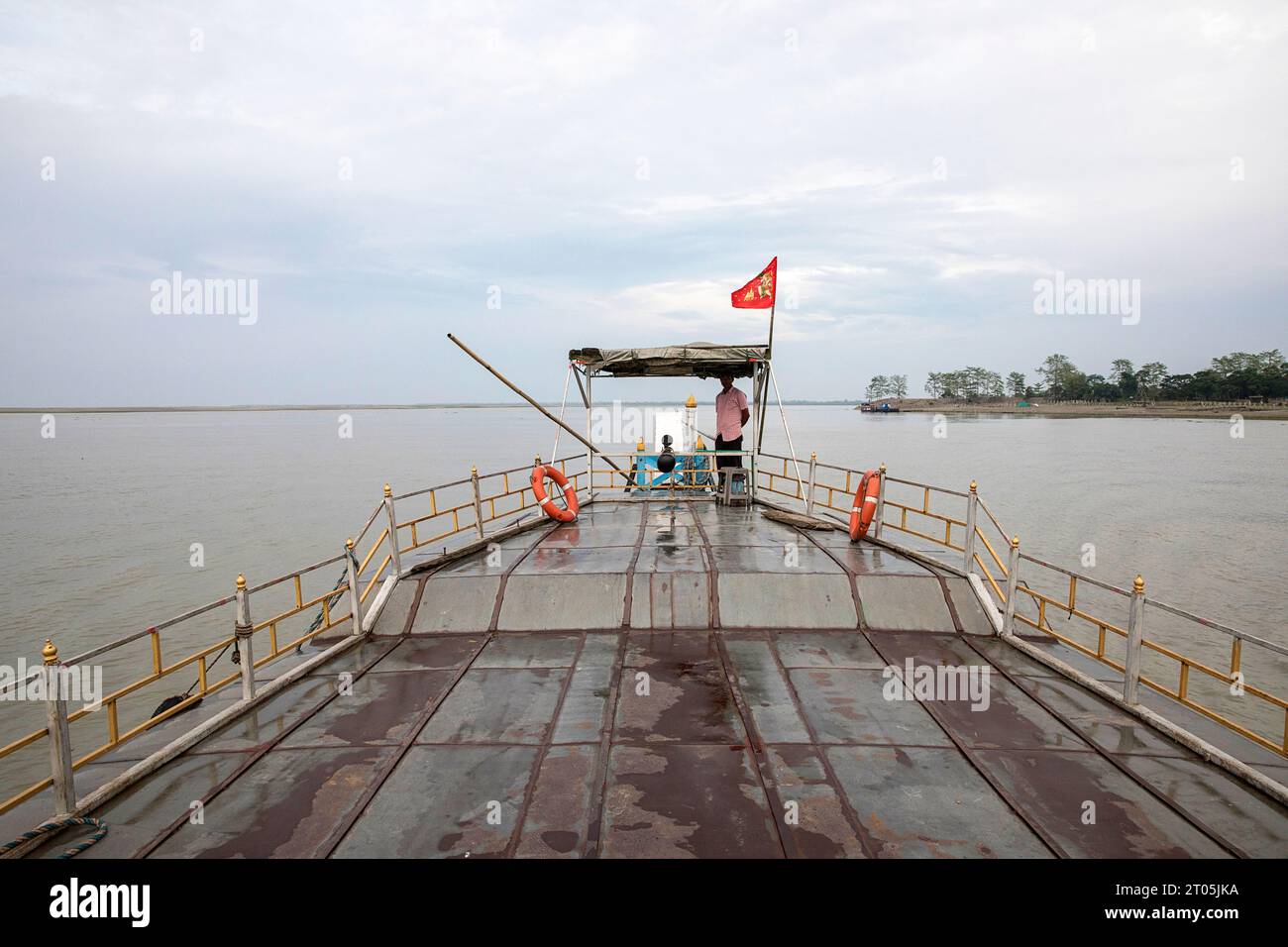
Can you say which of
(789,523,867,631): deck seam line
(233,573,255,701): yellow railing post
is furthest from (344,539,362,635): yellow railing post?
(789,523,867,631): deck seam line

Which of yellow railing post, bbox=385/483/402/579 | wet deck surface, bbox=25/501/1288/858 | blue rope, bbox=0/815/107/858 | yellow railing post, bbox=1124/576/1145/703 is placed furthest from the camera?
yellow railing post, bbox=385/483/402/579

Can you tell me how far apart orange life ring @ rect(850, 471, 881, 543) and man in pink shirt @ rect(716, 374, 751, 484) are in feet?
14.8

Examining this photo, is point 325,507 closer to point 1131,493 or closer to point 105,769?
point 105,769

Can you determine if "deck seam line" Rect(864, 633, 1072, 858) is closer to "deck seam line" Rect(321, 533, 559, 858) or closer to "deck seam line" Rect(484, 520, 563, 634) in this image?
"deck seam line" Rect(321, 533, 559, 858)

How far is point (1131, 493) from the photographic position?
120 ft

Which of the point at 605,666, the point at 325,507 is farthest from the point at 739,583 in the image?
the point at 325,507

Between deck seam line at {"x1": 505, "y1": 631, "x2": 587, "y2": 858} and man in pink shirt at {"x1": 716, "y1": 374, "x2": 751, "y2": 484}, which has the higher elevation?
man in pink shirt at {"x1": 716, "y1": 374, "x2": 751, "y2": 484}

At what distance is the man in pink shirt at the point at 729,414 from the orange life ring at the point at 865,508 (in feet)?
14.8

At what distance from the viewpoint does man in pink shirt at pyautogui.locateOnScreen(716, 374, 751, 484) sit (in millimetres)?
15984

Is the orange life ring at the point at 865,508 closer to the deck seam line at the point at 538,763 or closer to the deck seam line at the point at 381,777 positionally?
the deck seam line at the point at 538,763

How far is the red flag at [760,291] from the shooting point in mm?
13711

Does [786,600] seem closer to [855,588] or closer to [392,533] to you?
[855,588]

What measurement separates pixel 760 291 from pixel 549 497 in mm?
6636

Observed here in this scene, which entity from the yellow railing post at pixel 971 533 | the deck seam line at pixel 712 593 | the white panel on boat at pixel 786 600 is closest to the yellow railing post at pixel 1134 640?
the yellow railing post at pixel 971 533
